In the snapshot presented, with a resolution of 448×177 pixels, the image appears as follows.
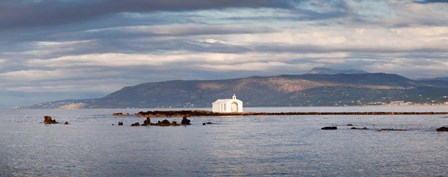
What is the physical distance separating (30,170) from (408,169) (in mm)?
32618

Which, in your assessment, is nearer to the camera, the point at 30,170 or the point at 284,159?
the point at 30,170

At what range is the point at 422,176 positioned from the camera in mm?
52062

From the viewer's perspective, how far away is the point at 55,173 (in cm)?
5581

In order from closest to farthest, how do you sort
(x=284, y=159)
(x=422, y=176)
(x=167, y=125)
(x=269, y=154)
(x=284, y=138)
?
(x=422, y=176), (x=284, y=159), (x=269, y=154), (x=284, y=138), (x=167, y=125)

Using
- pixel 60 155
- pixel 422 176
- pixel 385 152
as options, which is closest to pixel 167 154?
pixel 60 155

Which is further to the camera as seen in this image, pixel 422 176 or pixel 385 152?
pixel 385 152

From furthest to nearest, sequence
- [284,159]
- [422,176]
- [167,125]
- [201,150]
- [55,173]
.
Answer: [167,125] → [201,150] → [284,159] → [55,173] → [422,176]

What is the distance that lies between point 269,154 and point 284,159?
5.73 m

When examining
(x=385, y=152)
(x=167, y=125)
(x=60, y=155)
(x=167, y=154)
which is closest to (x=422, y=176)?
(x=385, y=152)

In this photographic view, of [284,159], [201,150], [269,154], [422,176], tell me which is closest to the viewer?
[422,176]

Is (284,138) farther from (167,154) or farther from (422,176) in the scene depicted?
(422,176)

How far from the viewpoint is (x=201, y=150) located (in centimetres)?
7781

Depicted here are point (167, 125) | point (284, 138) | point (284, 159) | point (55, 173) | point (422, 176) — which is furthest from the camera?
point (167, 125)

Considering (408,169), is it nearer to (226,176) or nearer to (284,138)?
(226,176)
